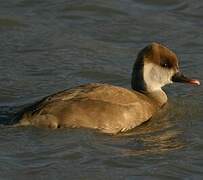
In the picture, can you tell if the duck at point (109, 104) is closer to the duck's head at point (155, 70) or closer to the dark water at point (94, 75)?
the duck's head at point (155, 70)

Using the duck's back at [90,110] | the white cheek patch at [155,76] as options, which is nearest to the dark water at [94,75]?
the duck's back at [90,110]

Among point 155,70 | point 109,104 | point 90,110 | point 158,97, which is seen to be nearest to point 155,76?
point 155,70

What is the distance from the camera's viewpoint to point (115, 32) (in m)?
15.2

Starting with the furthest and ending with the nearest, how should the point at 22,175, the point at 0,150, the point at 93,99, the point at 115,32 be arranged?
the point at 115,32 < the point at 93,99 < the point at 0,150 < the point at 22,175

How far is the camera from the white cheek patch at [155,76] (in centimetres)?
1200

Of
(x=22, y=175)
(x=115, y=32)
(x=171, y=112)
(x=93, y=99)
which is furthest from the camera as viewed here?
(x=115, y=32)

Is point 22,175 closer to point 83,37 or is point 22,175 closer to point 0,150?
point 0,150

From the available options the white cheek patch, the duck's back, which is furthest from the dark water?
the white cheek patch

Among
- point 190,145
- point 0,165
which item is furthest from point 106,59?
point 0,165

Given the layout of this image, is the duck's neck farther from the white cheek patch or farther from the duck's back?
the duck's back

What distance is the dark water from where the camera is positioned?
32.7 ft

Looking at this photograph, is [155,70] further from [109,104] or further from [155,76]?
[109,104]

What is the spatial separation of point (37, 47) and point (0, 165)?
472cm

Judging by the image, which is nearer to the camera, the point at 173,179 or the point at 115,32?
the point at 173,179
